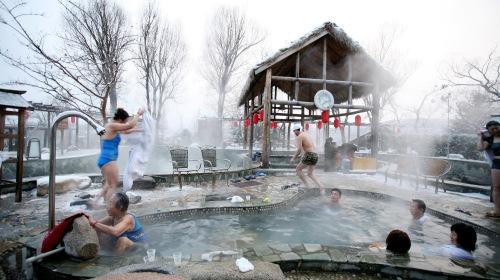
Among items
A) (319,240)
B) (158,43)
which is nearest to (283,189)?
(319,240)

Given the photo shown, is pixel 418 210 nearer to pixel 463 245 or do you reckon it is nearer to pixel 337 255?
pixel 463 245

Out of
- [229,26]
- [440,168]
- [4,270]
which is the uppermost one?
[229,26]

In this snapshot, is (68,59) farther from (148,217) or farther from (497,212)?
(497,212)

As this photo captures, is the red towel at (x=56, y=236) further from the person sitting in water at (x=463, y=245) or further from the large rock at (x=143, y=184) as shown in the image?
the person sitting in water at (x=463, y=245)

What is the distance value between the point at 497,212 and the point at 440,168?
111 inches

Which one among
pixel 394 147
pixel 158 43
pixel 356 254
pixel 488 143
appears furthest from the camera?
pixel 394 147

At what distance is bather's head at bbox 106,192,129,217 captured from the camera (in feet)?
13.0

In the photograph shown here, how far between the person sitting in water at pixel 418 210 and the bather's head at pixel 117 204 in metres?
5.91

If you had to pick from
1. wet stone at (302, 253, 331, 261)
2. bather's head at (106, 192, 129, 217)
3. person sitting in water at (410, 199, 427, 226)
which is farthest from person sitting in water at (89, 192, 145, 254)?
person sitting in water at (410, 199, 427, 226)

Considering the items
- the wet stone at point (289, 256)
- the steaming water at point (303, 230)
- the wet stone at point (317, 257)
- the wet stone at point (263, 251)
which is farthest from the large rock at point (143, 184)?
the wet stone at point (317, 257)

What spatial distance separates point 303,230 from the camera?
6000 mm

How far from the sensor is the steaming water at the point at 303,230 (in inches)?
194

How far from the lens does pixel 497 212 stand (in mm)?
5695

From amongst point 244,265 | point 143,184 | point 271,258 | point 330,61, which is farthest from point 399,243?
point 330,61
